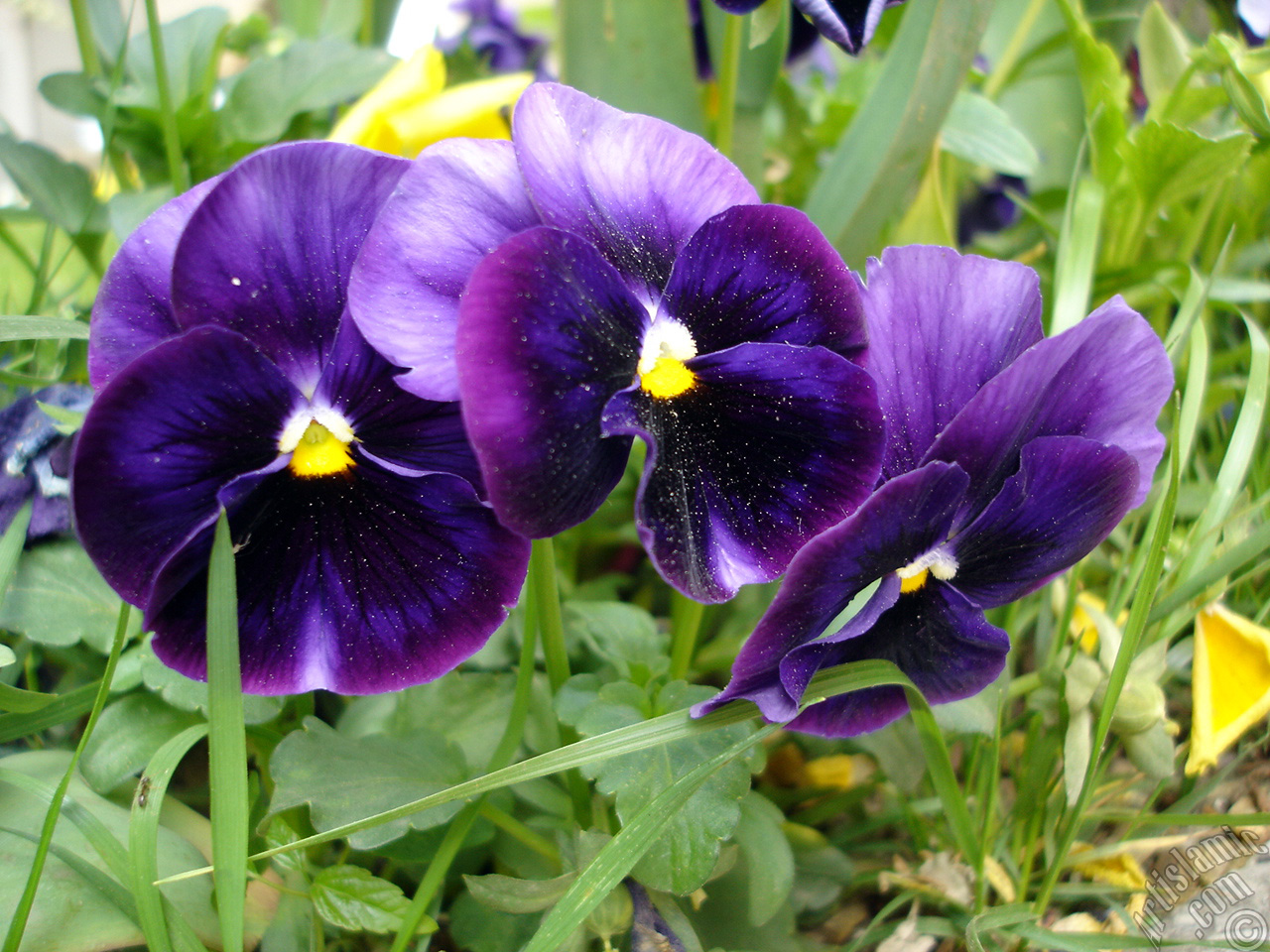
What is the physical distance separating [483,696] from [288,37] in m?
0.94

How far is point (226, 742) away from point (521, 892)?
0.57 ft

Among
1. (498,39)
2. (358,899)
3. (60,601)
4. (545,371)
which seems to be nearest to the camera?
(545,371)

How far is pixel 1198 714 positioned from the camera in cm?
56

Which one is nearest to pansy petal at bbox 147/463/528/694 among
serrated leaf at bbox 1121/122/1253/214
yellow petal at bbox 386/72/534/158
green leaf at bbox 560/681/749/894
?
green leaf at bbox 560/681/749/894

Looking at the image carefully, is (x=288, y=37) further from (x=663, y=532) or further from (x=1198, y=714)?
(x=1198, y=714)

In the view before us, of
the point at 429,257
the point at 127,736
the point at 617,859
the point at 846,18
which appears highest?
the point at 846,18

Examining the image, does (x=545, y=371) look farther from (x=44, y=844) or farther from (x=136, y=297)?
(x=44, y=844)

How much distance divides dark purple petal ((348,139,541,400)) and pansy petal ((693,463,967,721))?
167mm

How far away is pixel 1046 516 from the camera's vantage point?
414mm

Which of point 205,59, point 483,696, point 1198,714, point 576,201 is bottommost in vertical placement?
point 483,696

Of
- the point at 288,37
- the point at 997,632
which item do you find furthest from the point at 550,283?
the point at 288,37

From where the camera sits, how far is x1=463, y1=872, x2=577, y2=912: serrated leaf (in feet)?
1.49

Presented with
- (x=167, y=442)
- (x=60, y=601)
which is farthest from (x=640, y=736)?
(x=60, y=601)

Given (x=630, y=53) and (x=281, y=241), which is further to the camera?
(x=630, y=53)
